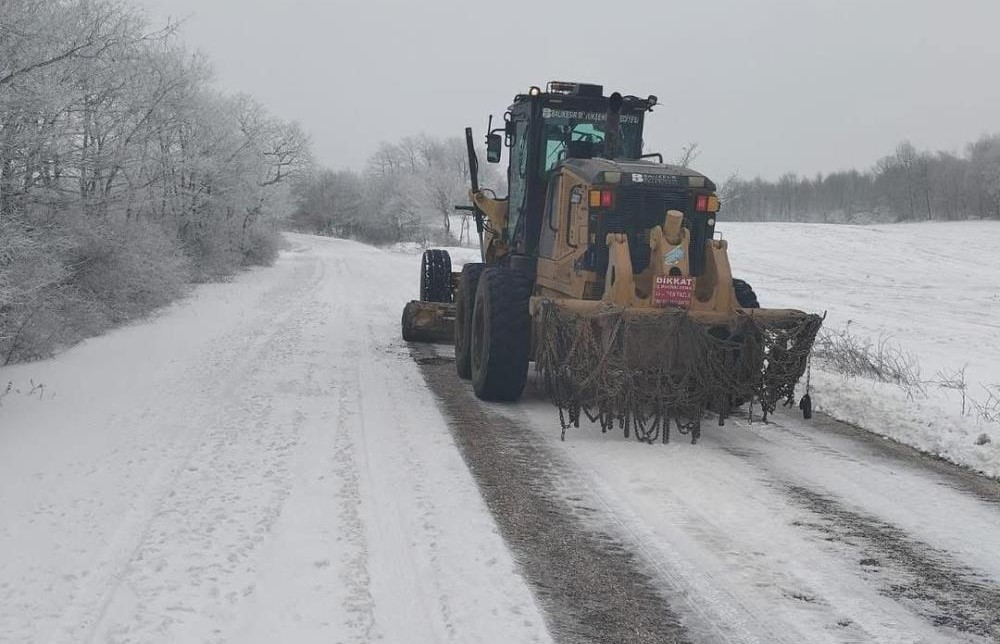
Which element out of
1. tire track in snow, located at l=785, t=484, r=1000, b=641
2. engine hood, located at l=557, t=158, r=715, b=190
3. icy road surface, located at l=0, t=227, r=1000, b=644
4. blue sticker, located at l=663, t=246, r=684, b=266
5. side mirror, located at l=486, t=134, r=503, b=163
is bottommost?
tire track in snow, located at l=785, t=484, r=1000, b=641

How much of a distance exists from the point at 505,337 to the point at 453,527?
315 cm

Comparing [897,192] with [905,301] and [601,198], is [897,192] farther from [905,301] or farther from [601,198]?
[601,198]

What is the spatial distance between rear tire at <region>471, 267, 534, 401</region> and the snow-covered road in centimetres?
66

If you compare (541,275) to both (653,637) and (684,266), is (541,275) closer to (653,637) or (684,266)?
(684,266)

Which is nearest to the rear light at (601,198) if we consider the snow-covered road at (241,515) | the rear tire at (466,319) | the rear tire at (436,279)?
the rear tire at (466,319)

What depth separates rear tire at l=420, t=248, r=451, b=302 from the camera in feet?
41.2

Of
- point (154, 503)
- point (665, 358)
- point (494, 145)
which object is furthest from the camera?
point (494, 145)

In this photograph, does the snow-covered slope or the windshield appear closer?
the snow-covered slope

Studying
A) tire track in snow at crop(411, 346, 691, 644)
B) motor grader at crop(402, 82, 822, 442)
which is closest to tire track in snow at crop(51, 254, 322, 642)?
tire track in snow at crop(411, 346, 691, 644)

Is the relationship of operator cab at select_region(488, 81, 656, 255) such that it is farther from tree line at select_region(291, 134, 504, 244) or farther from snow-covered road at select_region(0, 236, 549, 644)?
tree line at select_region(291, 134, 504, 244)

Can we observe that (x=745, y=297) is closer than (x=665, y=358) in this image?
No

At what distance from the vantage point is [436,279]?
1257 cm

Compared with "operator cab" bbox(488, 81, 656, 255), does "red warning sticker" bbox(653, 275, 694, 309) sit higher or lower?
lower

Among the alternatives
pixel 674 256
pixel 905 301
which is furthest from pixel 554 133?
pixel 905 301
